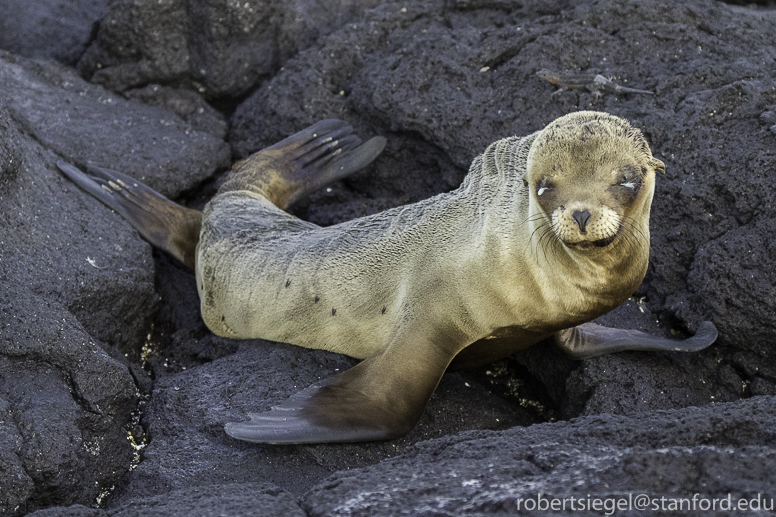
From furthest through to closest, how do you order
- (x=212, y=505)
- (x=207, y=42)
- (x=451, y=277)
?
1. (x=207, y=42)
2. (x=451, y=277)
3. (x=212, y=505)

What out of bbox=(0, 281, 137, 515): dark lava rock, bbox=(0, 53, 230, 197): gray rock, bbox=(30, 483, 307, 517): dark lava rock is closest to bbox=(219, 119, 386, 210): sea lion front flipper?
bbox=(0, 53, 230, 197): gray rock

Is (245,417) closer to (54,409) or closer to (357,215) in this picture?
(54,409)

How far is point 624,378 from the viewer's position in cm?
449

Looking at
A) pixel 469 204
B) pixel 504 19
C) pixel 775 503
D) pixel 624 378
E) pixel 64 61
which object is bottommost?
pixel 624 378

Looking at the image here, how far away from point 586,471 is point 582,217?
1.11 meters

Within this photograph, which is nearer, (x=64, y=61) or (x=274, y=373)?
(x=274, y=373)

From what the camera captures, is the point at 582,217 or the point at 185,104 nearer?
the point at 582,217

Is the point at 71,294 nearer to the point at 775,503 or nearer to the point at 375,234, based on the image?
the point at 375,234

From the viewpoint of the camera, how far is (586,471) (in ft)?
9.12

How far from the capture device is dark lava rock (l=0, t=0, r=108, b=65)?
7.43 m

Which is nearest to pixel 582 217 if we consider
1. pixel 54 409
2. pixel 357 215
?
pixel 54 409

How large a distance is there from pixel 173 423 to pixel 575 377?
7.01 feet

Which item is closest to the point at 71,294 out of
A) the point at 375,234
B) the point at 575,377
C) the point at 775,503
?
the point at 375,234

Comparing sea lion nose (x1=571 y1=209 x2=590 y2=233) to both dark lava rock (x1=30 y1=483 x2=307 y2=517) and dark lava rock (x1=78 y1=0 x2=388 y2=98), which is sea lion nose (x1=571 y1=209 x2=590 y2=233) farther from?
dark lava rock (x1=78 y1=0 x2=388 y2=98)
